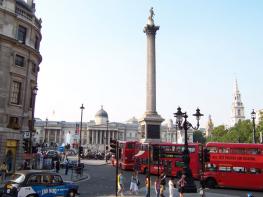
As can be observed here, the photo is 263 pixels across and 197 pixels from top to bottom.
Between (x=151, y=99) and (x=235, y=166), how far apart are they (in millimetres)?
23159

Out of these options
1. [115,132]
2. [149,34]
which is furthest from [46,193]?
[115,132]

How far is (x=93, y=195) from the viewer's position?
24.4m

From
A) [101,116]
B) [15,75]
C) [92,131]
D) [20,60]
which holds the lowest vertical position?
[15,75]

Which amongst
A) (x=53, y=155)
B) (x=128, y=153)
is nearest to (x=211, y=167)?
(x=128, y=153)

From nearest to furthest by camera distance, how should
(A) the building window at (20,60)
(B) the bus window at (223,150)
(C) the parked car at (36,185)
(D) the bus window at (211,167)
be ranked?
(C) the parked car at (36,185)
(B) the bus window at (223,150)
(D) the bus window at (211,167)
(A) the building window at (20,60)

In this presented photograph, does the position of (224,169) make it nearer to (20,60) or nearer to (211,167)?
(211,167)

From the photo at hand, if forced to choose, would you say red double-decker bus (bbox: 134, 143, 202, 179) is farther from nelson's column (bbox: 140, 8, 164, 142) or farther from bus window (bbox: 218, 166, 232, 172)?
nelson's column (bbox: 140, 8, 164, 142)

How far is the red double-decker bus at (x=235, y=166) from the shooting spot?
104 ft

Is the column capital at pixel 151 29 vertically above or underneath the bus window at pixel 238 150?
above

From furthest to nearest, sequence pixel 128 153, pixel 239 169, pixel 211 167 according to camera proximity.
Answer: pixel 128 153 → pixel 211 167 → pixel 239 169

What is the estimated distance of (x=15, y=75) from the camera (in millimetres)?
35750

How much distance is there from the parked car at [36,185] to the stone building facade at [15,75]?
1638 centimetres

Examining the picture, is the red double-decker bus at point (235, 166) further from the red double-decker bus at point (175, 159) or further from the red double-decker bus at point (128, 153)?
the red double-decker bus at point (128, 153)

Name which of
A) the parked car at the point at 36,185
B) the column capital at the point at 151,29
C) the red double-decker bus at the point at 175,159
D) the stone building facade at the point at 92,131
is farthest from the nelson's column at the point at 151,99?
the stone building facade at the point at 92,131
